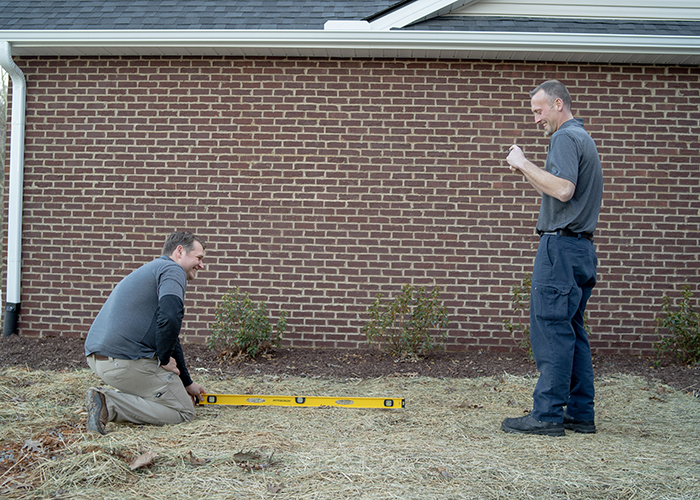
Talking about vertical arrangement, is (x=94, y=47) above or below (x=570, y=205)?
above

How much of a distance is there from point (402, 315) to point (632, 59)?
12.3 ft

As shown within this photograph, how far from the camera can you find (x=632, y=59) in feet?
18.8

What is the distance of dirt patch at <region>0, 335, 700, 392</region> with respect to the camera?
510cm

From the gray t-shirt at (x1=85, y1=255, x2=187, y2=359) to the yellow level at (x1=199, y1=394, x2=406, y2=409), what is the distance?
70 cm

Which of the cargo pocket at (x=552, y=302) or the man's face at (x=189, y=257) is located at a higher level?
the man's face at (x=189, y=257)

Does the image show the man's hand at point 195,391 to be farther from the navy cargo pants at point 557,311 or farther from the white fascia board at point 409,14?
the white fascia board at point 409,14

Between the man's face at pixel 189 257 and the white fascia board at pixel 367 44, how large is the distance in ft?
9.77

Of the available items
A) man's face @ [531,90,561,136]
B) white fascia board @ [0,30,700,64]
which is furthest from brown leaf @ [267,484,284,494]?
white fascia board @ [0,30,700,64]

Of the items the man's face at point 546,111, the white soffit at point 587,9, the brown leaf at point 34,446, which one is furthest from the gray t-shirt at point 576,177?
the white soffit at point 587,9

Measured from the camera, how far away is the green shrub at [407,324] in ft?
18.0

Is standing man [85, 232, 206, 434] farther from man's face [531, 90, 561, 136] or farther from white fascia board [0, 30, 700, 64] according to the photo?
white fascia board [0, 30, 700, 64]

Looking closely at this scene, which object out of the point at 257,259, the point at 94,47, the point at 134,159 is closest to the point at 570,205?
the point at 257,259

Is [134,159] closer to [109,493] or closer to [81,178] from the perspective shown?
[81,178]

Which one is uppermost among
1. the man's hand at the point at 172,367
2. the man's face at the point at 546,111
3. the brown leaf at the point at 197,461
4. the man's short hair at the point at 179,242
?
the man's face at the point at 546,111
